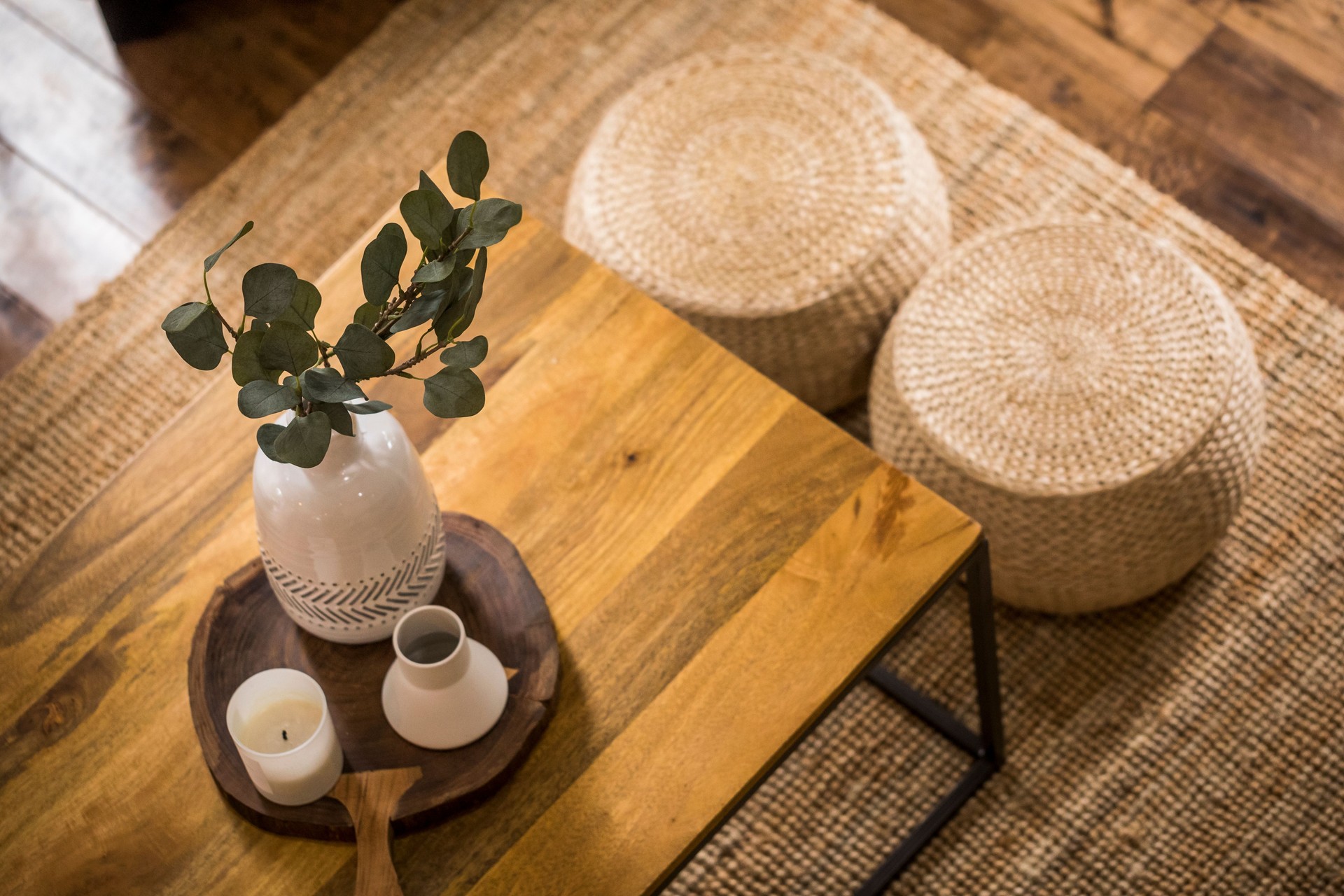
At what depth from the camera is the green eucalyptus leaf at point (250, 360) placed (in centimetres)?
76

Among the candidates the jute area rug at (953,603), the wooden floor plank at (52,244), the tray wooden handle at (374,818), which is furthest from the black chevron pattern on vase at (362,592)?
the wooden floor plank at (52,244)

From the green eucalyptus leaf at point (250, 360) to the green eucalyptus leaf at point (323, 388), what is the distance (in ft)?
0.10

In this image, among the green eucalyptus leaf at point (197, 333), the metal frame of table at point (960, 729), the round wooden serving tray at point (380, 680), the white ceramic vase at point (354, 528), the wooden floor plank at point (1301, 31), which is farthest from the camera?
the wooden floor plank at point (1301, 31)

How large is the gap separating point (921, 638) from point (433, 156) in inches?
39.9

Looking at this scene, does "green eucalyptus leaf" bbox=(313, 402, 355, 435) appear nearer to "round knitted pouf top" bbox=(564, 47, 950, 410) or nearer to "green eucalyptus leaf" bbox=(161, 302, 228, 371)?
"green eucalyptus leaf" bbox=(161, 302, 228, 371)

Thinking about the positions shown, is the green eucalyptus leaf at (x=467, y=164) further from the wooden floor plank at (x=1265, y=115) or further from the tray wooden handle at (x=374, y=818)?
the wooden floor plank at (x=1265, y=115)

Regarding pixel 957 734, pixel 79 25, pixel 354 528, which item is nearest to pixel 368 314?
pixel 354 528

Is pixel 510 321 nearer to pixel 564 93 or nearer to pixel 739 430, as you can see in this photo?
pixel 739 430

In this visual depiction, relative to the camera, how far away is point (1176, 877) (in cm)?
137

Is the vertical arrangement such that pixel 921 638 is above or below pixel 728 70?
below

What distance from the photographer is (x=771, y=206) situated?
1.43 m

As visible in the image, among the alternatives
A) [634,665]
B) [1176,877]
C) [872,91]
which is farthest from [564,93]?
[1176,877]

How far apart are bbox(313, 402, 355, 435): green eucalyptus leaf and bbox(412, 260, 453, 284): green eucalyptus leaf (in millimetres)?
91

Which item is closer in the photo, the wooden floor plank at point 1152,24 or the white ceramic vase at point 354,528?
the white ceramic vase at point 354,528
